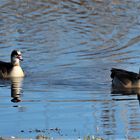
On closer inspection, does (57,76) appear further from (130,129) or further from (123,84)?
(130,129)

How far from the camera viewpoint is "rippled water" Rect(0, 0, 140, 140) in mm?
14805

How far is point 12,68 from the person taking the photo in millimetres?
20594

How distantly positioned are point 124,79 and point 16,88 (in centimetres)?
255

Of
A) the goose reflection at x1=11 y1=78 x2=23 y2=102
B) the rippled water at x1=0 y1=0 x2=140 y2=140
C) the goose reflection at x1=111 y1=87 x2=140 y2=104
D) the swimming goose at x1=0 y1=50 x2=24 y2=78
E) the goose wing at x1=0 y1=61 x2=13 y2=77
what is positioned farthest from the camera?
the goose wing at x1=0 y1=61 x2=13 y2=77

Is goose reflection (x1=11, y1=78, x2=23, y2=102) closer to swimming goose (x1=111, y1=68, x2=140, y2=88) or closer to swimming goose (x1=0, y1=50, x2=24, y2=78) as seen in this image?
swimming goose (x1=0, y1=50, x2=24, y2=78)

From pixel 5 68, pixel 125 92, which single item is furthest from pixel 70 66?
pixel 125 92

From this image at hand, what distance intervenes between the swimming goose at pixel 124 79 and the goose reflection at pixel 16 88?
224 centimetres

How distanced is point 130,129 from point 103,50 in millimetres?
8797

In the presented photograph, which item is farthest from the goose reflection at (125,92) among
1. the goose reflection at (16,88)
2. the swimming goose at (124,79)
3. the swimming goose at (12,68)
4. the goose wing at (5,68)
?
the goose wing at (5,68)

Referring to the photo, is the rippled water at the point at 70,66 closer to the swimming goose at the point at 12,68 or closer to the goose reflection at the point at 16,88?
the goose reflection at the point at 16,88

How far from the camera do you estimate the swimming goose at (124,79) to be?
1895 centimetres

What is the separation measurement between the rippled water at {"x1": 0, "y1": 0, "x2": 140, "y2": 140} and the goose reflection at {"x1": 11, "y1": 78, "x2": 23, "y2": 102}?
22 mm

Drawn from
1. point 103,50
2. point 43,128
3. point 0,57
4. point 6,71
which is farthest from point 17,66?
point 43,128

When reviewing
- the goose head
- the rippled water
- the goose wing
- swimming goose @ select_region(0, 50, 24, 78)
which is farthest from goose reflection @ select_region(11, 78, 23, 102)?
the goose head
